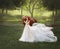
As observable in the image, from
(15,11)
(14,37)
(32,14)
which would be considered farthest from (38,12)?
(14,37)

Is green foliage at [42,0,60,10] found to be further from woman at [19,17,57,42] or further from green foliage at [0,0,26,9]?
woman at [19,17,57,42]

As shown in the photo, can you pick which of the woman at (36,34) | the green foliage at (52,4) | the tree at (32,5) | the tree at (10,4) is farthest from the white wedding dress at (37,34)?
the tree at (10,4)

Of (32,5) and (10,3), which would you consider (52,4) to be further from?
(10,3)

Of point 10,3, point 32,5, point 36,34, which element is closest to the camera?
point 36,34

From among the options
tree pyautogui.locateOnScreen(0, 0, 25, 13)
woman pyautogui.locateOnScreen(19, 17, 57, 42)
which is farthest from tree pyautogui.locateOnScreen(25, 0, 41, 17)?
woman pyautogui.locateOnScreen(19, 17, 57, 42)

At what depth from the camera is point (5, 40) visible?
23.8 feet

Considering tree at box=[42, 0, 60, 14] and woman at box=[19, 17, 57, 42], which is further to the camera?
tree at box=[42, 0, 60, 14]

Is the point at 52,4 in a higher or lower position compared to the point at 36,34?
higher

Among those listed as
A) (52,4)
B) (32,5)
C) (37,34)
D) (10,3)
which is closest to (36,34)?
(37,34)

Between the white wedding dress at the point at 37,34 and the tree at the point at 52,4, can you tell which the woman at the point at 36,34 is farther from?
the tree at the point at 52,4

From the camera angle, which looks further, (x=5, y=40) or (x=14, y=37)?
(x=14, y=37)

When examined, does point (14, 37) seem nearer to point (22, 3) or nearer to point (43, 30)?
point (43, 30)

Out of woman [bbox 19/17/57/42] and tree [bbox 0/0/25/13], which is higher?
tree [bbox 0/0/25/13]

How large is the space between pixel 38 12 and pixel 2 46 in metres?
4.77
